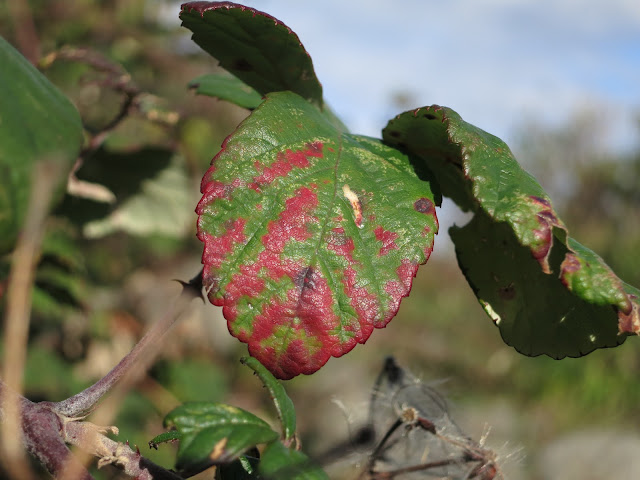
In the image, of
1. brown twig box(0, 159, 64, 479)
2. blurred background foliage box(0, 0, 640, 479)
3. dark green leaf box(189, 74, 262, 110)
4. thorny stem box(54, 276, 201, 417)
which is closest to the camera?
brown twig box(0, 159, 64, 479)

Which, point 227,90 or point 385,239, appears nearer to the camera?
point 385,239

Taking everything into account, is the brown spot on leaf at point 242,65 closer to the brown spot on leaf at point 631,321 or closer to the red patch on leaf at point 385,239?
the red patch on leaf at point 385,239

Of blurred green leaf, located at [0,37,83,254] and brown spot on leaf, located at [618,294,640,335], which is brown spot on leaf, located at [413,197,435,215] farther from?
blurred green leaf, located at [0,37,83,254]

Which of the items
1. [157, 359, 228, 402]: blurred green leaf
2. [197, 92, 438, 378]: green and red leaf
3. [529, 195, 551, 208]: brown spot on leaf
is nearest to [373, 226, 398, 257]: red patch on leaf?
[197, 92, 438, 378]: green and red leaf

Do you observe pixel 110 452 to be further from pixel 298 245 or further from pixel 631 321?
pixel 631 321

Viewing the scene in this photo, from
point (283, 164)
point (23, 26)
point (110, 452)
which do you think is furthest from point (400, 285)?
point (23, 26)

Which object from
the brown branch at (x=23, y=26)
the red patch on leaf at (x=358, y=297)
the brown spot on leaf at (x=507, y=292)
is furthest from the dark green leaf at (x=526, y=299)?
the brown branch at (x=23, y=26)
